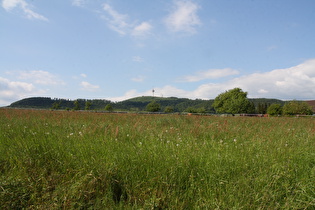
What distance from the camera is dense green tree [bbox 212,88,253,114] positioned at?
6594 centimetres

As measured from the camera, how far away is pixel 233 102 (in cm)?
6812

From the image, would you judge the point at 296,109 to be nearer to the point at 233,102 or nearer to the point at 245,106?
the point at 245,106

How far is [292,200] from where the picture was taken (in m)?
2.15

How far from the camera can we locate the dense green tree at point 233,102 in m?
65.9

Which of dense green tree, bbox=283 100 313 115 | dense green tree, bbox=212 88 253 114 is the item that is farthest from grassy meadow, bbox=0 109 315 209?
dense green tree, bbox=212 88 253 114

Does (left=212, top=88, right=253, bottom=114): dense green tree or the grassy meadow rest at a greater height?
(left=212, top=88, right=253, bottom=114): dense green tree

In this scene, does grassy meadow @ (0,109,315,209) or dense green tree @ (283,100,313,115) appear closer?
grassy meadow @ (0,109,315,209)

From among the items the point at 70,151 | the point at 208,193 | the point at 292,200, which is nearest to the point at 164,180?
the point at 208,193

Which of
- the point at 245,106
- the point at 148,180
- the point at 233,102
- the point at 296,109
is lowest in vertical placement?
the point at 148,180

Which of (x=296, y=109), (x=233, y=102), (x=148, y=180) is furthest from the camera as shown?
(x=233, y=102)

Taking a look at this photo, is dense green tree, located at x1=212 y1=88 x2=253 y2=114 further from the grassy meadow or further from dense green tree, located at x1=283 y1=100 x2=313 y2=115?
the grassy meadow

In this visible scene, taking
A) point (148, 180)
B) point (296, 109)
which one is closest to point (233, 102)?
point (296, 109)

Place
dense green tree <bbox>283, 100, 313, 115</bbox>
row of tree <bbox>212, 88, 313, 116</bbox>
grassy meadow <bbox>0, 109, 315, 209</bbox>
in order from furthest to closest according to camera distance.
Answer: row of tree <bbox>212, 88, 313, 116</bbox>
dense green tree <bbox>283, 100, 313, 115</bbox>
grassy meadow <bbox>0, 109, 315, 209</bbox>

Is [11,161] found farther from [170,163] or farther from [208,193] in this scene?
[208,193]
